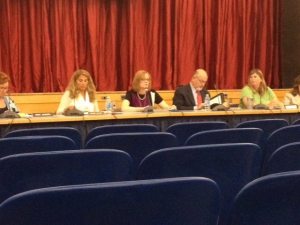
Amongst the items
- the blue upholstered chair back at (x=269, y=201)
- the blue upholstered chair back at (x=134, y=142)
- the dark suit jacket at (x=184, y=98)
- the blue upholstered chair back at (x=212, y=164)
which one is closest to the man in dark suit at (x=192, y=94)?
the dark suit jacket at (x=184, y=98)

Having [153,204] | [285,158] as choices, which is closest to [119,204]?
[153,204]

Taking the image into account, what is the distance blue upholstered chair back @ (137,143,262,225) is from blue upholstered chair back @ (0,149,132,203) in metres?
0.12

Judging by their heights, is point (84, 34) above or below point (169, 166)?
above

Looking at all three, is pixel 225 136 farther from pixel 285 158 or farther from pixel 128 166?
pixel 128 166

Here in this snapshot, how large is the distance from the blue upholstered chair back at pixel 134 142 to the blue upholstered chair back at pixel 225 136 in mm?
130

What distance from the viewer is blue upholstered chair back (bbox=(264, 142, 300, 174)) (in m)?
2.34

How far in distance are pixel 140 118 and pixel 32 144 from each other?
2656 millimetres

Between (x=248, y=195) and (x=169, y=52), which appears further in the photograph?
(x=169, y=52)

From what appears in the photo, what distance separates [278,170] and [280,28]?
742cm

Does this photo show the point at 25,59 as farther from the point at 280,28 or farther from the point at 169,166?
the point at 169,166

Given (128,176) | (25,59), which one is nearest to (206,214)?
(128,176)

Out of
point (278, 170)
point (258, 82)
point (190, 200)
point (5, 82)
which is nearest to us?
point (190, 200)

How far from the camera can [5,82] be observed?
5.40m

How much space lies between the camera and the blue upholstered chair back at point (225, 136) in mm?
2908
